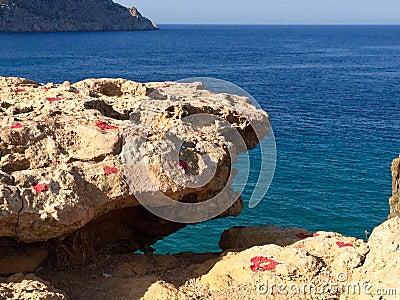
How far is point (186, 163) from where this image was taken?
44.0ft

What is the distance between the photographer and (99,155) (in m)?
12.8

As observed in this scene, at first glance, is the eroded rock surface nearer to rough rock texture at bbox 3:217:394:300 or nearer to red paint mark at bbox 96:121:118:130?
red paint mark at bbox 96:121:118:130

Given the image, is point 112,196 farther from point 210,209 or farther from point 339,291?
point 339,291

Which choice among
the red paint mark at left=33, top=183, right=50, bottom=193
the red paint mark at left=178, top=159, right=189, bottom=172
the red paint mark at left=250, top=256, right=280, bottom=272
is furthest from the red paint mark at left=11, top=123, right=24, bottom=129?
the red paint mark at left=250, top=256, right=280, bottom=272

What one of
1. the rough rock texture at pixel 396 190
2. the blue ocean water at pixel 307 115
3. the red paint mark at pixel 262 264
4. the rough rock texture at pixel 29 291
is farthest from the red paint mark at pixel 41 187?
the blue ocean water at pixel 307 115

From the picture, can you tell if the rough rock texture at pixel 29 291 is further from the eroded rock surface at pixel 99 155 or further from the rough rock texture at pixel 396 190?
the rough rock texture at pixel 396 190

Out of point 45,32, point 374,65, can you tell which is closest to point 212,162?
point 374,65

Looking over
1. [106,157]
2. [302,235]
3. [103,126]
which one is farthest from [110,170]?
[302,235]

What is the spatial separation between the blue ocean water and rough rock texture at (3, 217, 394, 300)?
12681 mm

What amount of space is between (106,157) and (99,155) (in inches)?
7.2

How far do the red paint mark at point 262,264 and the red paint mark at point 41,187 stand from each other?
527 centimetres

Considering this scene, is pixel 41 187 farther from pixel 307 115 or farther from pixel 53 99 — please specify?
pixel 307 115

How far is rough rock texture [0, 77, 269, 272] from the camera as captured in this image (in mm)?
11781

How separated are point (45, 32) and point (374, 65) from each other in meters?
132
